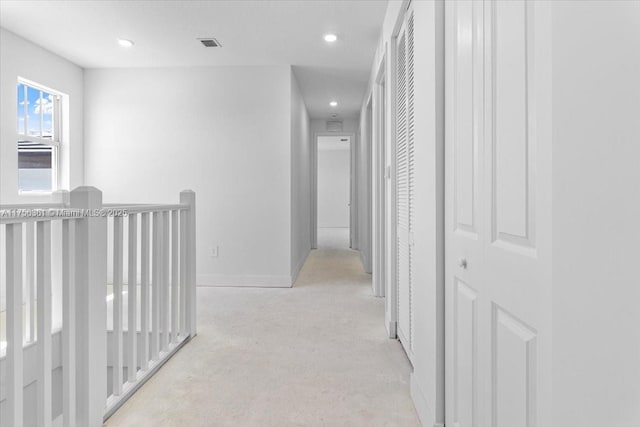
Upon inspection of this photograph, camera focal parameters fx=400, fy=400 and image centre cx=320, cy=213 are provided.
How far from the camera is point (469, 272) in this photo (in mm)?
1258

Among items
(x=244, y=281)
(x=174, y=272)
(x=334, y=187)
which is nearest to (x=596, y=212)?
(x=174, y=272)

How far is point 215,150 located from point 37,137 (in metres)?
1.84

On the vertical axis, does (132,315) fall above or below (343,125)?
below

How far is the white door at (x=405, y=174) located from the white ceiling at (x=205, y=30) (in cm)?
93

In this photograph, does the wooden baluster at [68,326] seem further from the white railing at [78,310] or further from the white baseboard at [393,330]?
the white baseboard at [393,330]

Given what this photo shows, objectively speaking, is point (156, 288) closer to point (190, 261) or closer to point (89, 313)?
point (190, 261)

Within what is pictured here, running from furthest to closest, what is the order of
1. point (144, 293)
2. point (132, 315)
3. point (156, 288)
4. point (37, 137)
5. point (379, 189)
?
1. point (37, 137)
2. point (379, 189)
3. point (156, 288)
4. point (144, 293)
5. point (132, 315)

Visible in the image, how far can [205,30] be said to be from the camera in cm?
370

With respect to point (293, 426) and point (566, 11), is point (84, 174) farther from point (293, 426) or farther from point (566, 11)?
point (566, 11)

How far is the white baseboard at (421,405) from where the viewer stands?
63.2 inches

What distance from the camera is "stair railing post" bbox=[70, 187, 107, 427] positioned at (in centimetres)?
162

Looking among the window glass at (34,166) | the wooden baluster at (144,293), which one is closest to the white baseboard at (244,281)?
the window glass at (34,166)

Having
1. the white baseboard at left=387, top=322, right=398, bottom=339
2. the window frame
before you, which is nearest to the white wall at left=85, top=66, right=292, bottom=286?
the window frame

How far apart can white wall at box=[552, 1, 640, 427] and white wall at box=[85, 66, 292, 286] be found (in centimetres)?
402
